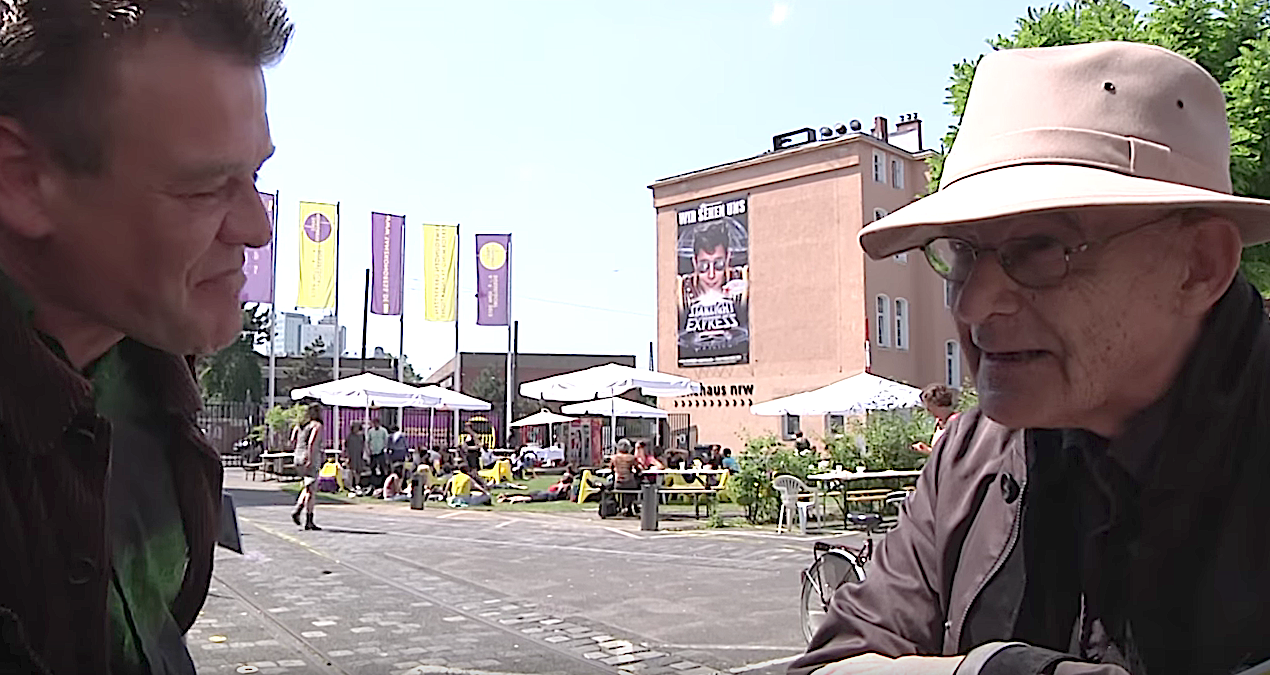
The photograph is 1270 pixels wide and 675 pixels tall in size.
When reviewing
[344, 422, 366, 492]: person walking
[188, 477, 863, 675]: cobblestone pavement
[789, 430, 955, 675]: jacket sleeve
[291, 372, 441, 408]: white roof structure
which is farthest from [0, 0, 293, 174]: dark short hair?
[344, 422, 366, 492]: person walking

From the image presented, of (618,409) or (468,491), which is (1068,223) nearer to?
(468,491)

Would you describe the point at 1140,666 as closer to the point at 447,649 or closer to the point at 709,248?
the point at 447,649

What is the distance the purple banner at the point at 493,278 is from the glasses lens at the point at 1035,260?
34721 mm

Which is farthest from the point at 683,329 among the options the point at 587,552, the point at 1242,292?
the point at 1242,292

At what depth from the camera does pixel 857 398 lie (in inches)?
761

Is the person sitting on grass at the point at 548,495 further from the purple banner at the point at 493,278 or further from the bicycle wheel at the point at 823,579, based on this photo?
the bicycle wheel at the point at 823,579

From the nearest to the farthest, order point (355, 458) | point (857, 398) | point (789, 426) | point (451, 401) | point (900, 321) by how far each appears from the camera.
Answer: point (857, 398) < point (355, 458) < point (451, 401) < point (900, 321) < point (789, 426)

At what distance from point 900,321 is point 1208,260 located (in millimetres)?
39905

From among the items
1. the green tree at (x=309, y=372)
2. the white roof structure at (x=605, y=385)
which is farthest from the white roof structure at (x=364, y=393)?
the green tree at (x=309, y=372)

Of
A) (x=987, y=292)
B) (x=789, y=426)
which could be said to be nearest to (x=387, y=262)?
(x=789, y=426)

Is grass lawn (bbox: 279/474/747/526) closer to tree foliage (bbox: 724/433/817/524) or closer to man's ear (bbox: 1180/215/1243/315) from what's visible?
tree foliage (bbox: 724/433/817/524)

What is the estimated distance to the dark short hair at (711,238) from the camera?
43.2 metres

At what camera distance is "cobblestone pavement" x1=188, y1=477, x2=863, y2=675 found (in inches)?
269

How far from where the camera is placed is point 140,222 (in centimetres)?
114
